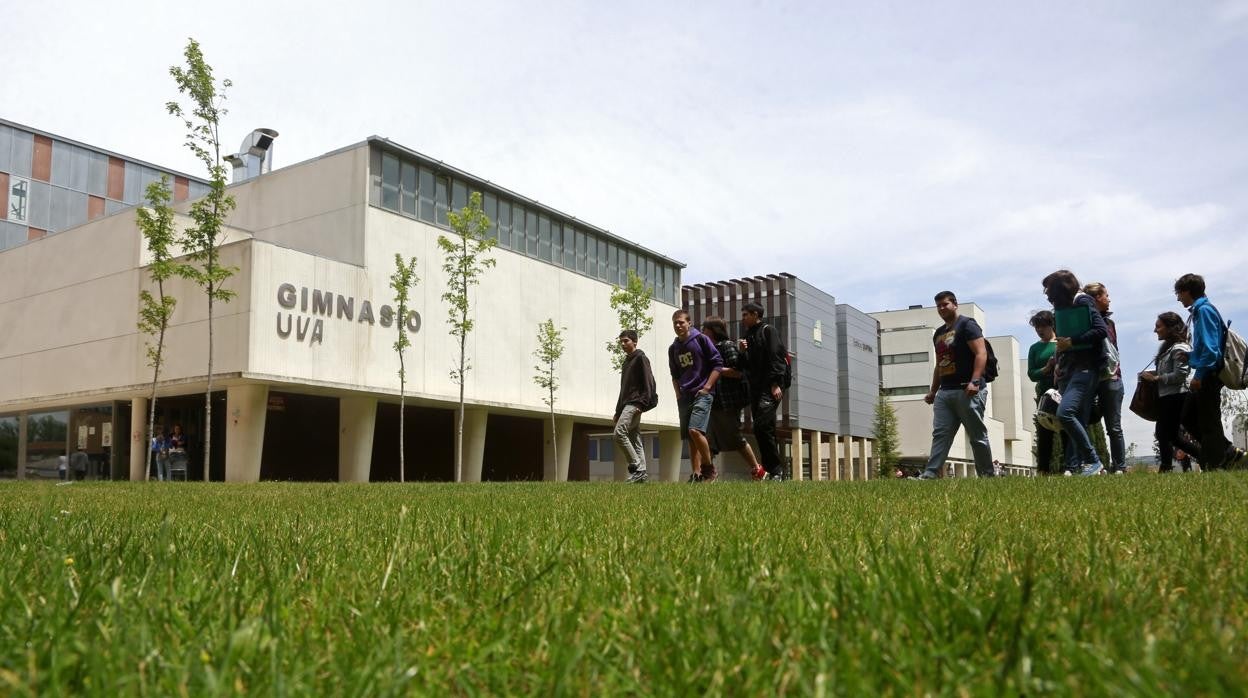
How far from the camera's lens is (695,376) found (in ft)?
40.4

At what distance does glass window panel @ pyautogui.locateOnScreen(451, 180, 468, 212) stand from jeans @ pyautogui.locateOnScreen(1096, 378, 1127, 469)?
A: 1232 inches

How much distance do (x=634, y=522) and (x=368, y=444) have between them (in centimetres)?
3115

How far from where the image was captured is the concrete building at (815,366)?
7275 centimetres

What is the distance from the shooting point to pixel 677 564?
2.63 meters

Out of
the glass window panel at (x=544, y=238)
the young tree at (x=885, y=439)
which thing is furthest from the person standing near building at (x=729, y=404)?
the young tree at (x=885, y=439)

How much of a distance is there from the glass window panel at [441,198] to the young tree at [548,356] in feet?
20.9

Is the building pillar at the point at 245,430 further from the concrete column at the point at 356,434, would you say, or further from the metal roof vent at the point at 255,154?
the metal roof vent at the point at 255,154

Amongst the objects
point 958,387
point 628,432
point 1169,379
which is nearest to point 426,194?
point 628,432

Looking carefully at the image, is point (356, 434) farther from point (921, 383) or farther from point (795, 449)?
point (921, 383)

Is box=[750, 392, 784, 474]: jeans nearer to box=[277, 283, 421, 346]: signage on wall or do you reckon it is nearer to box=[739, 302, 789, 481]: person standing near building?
box=[739, 302, 789, 481]: person standing near building

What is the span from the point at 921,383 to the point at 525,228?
229 ft

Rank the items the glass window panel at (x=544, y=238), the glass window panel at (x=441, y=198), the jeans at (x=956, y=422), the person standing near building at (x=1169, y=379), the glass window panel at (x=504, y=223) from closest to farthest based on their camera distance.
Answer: the person standing near building at (x=1169, y=379)
the jeans at (x=956, y=422)
the glass window panel at (x=441, y=198)
the glass window panel at (x=504, y=223)
the glass window panel at (x=544, y=238)

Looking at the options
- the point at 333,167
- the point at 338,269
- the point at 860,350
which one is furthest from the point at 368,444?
the point at 860,350

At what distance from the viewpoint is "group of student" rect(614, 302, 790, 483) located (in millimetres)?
12117
